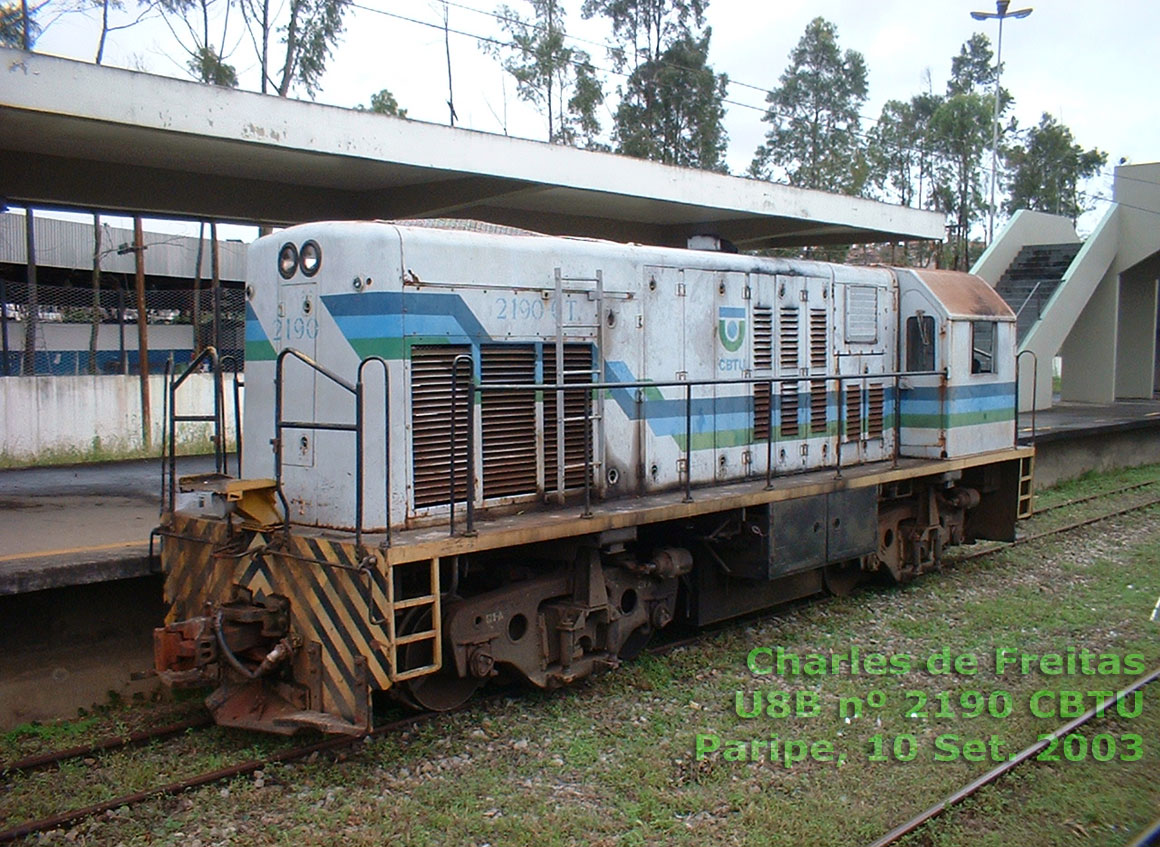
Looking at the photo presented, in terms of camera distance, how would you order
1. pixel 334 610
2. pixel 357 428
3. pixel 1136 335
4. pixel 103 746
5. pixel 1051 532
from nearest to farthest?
pixel 357 428 → pixel 334 610 → pixel 103 746 → pixel 1051 532 → pixel 1136 335

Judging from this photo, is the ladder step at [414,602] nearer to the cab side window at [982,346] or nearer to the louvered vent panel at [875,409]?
the louvered vent panel at [875,409]

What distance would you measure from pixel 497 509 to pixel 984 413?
5913 mm

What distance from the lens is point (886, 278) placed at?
9359 mm

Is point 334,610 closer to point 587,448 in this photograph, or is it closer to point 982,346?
point 587,448

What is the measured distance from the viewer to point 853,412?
9.05 metres

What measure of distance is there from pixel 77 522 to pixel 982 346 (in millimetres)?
8532

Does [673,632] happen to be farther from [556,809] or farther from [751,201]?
[751,201]

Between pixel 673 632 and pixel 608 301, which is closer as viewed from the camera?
pixel 608 301

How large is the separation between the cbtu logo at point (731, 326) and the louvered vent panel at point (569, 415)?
1.46m

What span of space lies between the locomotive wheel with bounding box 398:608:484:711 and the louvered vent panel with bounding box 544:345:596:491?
1310mm

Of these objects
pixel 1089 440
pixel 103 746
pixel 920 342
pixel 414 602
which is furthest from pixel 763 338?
pixel 1089 440

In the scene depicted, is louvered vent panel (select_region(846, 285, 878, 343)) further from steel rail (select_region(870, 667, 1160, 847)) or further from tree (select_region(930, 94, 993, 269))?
tree (select_region(930, 94, 993, 269))

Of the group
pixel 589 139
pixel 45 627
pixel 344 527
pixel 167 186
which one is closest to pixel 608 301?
pixel 344 527

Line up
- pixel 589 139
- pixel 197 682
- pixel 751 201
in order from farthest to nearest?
pixel 589 139 → pixel 751 201 → pixel 197 682
